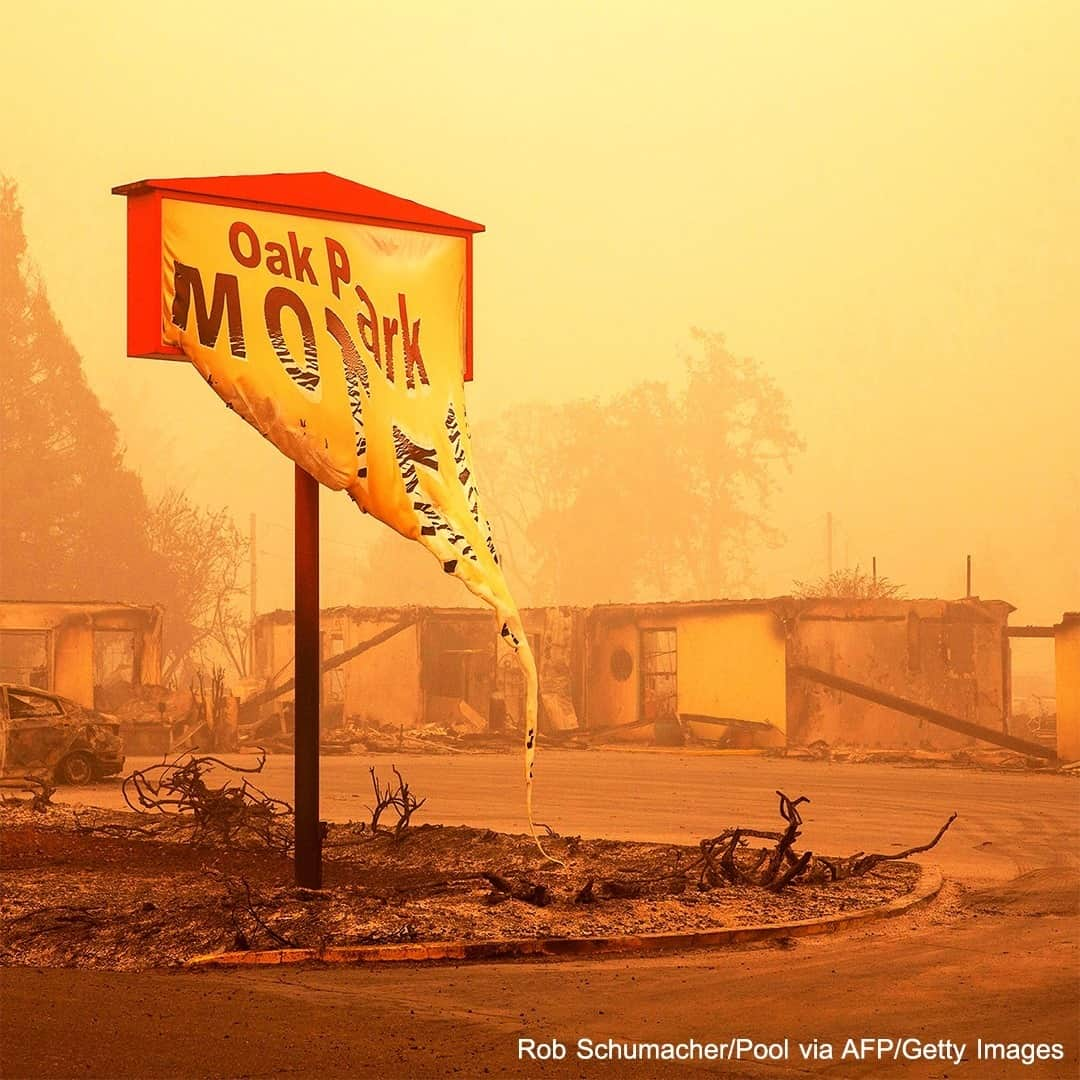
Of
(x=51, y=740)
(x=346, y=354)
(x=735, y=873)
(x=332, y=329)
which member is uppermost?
(x=332, y=329)

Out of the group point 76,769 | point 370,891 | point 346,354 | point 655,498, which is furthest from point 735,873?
point 655,498

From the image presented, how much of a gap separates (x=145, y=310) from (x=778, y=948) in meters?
6.35

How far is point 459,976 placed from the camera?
9.55m

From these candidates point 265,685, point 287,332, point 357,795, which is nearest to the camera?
point 287,332

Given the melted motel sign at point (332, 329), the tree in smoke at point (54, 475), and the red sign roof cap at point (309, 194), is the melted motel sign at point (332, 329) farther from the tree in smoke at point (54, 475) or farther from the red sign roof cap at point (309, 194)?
the tree in smoke at point (54, 475)

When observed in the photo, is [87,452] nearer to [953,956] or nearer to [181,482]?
[181,482]

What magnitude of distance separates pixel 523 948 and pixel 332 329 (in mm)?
4998

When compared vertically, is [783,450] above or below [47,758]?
above

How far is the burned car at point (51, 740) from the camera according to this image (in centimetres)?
2517

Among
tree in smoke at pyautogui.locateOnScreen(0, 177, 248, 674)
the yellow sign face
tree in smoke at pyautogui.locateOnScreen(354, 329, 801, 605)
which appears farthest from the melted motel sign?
tree in smoke at pyautogui.locateOnScreen(354, 329, 801, 605)

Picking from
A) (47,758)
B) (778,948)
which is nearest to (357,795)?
(47,758)

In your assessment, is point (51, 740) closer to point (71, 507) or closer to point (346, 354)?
point (346, 354)

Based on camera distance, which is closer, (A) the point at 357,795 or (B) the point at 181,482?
(A) the point at 357,795

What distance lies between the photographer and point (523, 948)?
10289 mm
